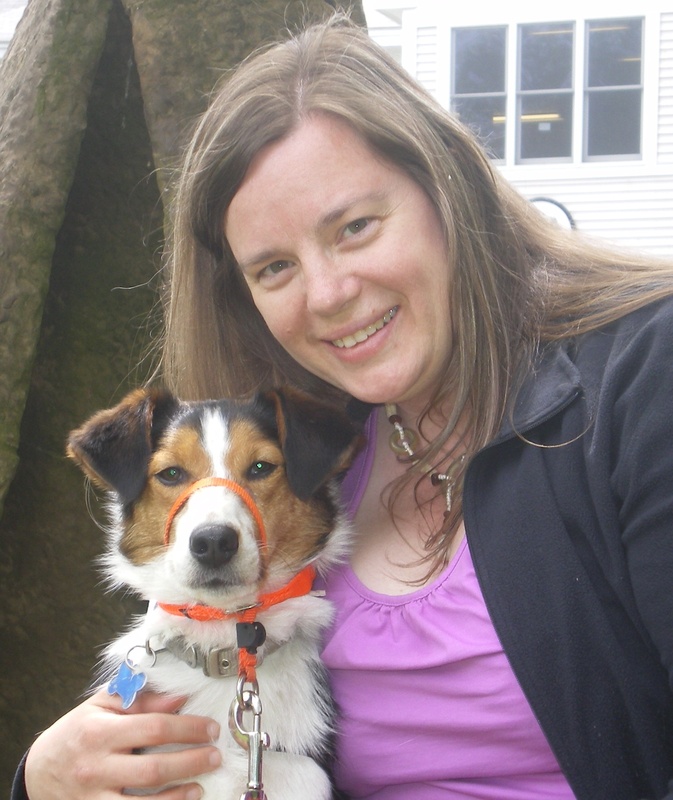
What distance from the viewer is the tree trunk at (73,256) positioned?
2.88 meters

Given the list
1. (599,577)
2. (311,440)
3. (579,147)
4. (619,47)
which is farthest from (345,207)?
(619,47)

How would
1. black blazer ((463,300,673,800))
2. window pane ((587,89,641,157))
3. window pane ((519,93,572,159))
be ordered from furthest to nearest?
window pane ((519,93,572,159))
window pane ((587,89,641,157))
black blazer ((463,300,673,800))

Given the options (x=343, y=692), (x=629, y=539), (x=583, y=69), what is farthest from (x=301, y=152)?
(x=583, y=69)

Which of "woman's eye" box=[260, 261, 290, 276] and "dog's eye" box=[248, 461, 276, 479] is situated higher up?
"woman's eye" box=[260, 261, 290, 276]

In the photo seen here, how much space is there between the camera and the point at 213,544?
6.27 feet

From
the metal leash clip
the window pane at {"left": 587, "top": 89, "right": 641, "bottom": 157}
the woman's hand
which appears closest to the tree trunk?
the woman's hand

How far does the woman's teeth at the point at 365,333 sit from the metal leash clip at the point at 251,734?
2.51ft

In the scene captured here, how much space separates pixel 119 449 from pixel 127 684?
529 mm

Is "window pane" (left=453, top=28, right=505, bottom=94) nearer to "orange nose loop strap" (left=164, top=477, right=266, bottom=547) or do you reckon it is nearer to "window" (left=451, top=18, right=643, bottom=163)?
"window" (left=451, top=18, right=643, bottom=163)

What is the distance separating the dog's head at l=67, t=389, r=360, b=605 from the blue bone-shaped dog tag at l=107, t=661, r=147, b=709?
0.59ft

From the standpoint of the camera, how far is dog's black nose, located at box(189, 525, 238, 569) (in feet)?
6.25

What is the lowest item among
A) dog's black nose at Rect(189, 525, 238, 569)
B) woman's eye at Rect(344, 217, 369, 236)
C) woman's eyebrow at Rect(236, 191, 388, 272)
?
dog's black nose at Rect(189, 525, 238, 569)

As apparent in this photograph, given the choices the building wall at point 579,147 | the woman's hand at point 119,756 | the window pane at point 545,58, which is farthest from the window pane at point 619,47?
the woman's hand at point 119,756

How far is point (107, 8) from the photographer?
9.79 ft
